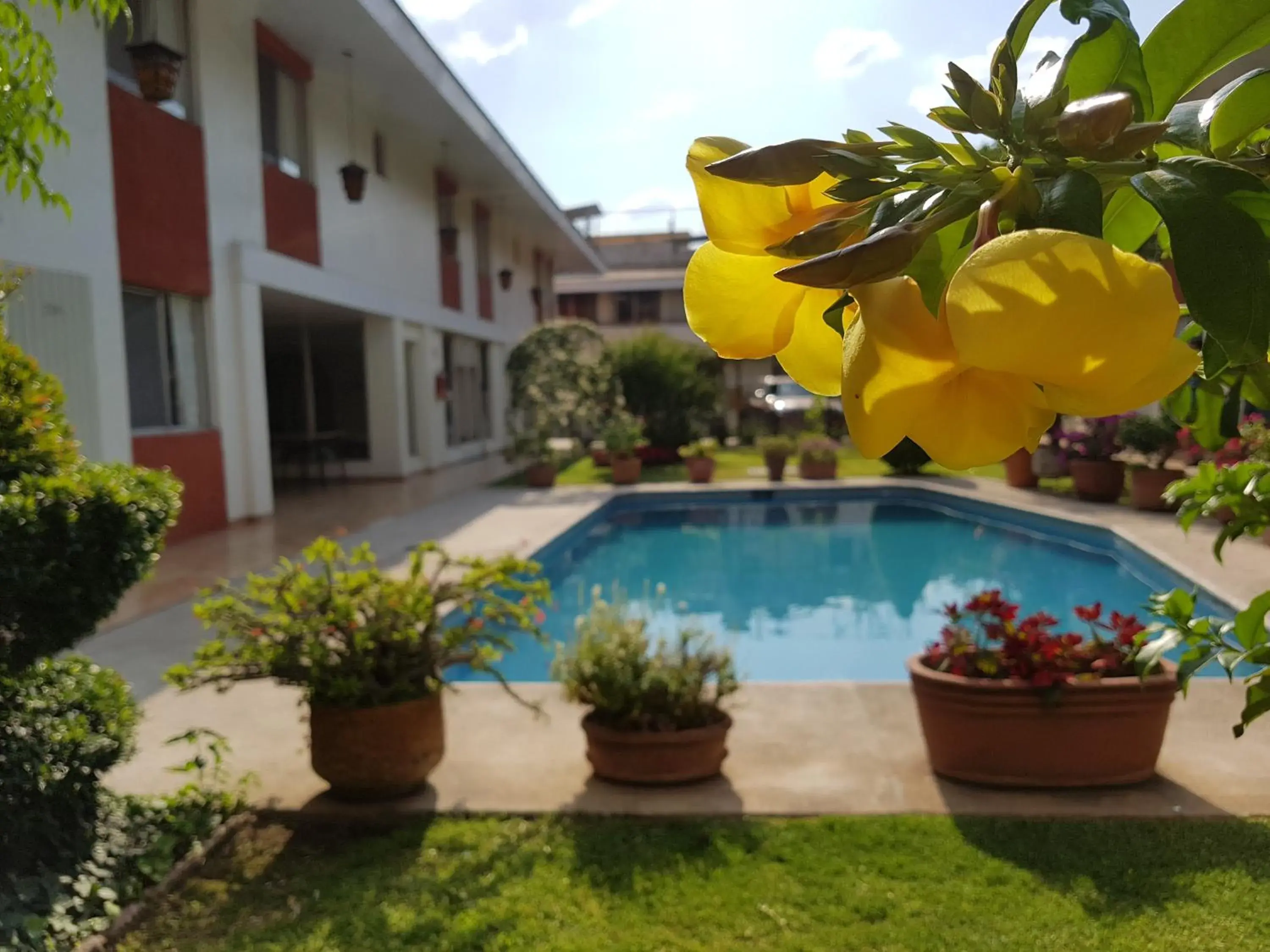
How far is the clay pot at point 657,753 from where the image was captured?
3270mm

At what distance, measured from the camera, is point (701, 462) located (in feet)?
43.2

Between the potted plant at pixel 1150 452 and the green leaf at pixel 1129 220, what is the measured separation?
10510mm

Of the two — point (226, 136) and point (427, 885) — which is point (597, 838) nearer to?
point (427, 885)

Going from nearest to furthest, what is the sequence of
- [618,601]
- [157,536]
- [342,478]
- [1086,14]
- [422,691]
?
[1086,14] → [157,536] → [422,691] → [618,601] → [342,478]

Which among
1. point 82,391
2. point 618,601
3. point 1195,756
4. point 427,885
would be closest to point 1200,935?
point 1195,756

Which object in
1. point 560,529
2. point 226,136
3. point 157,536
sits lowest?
point 560,529

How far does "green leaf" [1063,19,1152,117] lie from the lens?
0.49m

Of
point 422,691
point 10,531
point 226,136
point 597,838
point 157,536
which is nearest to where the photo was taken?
point 10,531

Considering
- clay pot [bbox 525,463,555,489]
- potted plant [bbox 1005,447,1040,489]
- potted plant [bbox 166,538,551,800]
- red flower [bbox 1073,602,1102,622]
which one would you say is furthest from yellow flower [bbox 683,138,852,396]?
clay pot [bbox 525,463,555,489]

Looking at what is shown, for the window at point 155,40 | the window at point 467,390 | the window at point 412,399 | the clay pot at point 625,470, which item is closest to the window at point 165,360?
the window at point 155,40

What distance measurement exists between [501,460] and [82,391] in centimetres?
1112

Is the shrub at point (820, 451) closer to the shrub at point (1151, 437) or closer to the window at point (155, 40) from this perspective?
the shrub at point (1151, 437)

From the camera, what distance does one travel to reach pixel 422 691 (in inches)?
126


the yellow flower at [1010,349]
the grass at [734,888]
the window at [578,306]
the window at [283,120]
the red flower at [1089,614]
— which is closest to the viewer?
the yellow flower at [1010,349]
